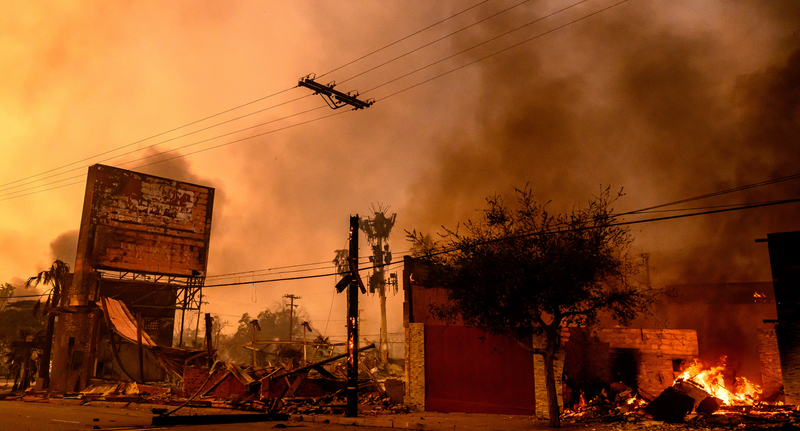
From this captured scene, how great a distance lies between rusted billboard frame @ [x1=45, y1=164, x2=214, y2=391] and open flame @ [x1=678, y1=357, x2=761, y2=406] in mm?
32470

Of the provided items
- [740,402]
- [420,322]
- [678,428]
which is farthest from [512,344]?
[740,402]

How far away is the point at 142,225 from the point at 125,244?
1.86 m

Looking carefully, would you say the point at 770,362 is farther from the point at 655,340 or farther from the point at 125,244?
the point at 125,244

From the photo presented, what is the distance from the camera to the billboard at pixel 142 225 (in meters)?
35.8

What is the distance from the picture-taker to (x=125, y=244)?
36938mm

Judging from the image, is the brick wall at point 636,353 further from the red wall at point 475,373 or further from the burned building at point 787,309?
the burned building at point 787,309

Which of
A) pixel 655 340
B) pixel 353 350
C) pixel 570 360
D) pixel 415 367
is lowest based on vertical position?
pixel 415 367

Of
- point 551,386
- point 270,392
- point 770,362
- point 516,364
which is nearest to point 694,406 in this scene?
point 551,386

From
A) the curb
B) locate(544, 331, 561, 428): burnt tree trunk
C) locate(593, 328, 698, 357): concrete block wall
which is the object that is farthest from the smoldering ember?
locate(544, 331, 561, 428): burnt tree trunk

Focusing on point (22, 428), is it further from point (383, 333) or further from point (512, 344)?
point (383, 333)

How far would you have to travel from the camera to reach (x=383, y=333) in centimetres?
4891

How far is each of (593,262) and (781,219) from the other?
80.0ft

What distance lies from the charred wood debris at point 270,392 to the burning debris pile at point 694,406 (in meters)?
7.29

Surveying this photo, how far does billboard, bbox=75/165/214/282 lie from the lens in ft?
117
